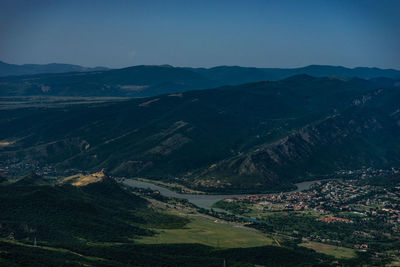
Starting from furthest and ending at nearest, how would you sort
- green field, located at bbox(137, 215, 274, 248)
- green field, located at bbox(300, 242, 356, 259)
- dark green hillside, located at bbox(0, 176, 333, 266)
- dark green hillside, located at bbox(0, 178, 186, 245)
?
green field, located at bbox(137, 215, 274, 248) < green field, located at bbox(300, 242, 356, 259) < dark green hillside, located at bbox(0, 178, 186, 245) < dark green hillside, located at bbox(0, 176, 333, 266)

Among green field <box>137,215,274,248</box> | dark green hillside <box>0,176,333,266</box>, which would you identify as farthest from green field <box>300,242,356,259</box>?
green field <box>137,215,274,248</box>

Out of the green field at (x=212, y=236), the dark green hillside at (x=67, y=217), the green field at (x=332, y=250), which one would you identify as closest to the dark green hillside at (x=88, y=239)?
the dark green hillside at (x=67, y=217)

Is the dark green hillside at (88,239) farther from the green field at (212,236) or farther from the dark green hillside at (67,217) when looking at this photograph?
the green field at (212,236)

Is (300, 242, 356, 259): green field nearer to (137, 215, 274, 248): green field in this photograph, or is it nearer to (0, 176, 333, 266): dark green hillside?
(0, 176, 333, 266): dark green hillside

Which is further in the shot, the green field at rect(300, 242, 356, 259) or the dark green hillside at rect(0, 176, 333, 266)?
the green field at rect(300, 242, 356, 259)

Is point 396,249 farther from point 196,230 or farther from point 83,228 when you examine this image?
point 83,228

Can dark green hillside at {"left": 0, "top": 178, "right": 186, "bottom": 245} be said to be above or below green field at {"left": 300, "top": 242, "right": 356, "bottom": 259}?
above

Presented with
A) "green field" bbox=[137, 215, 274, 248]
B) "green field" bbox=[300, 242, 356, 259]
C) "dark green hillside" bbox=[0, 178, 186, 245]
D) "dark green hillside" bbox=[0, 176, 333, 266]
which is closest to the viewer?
"dark green hillside" bbox=[0, 176, 333, 266]

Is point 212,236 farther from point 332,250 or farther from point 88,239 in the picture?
point 88,239

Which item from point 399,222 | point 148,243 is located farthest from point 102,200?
point 399,222
